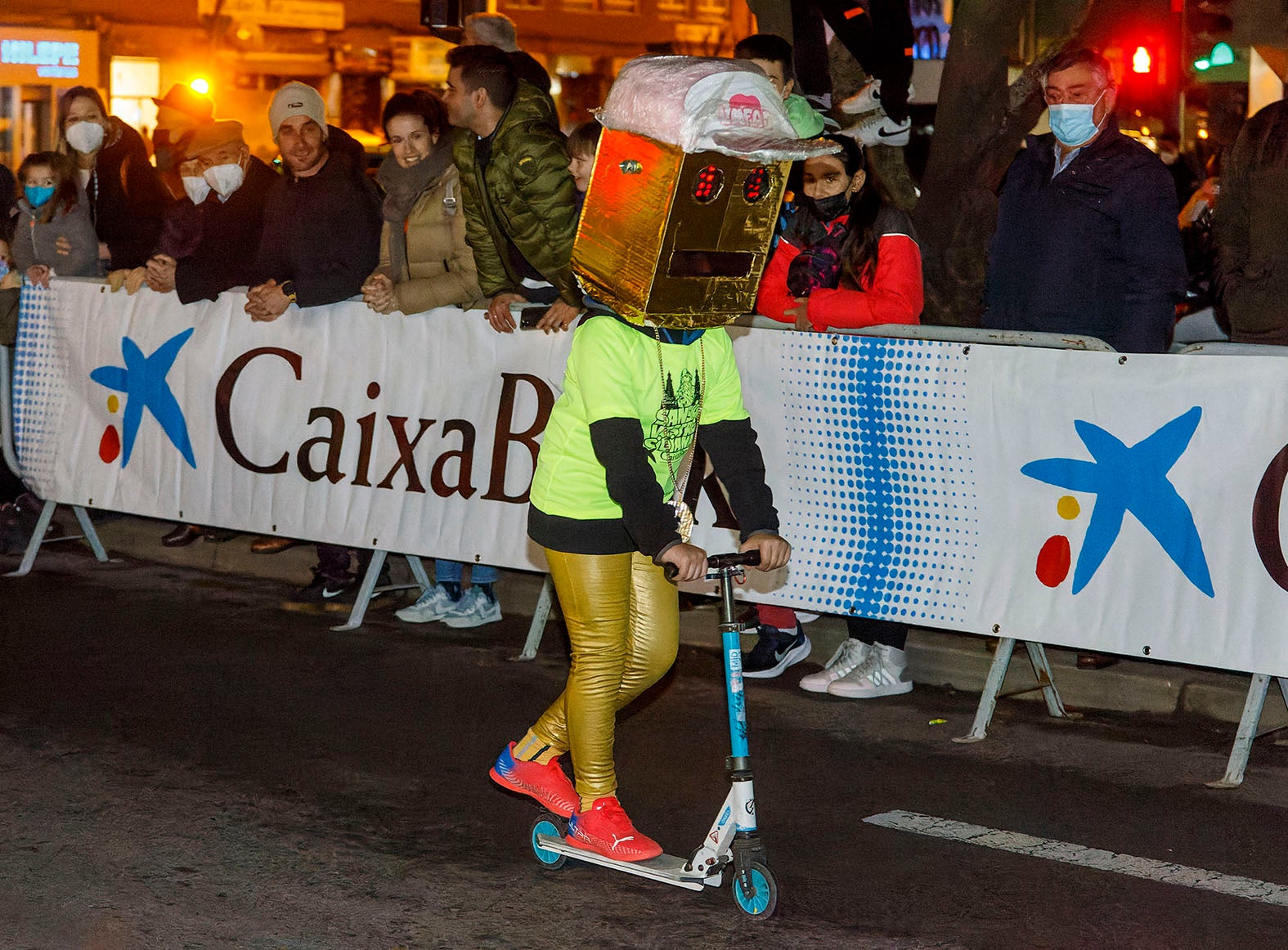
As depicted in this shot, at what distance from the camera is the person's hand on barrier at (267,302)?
8961mm

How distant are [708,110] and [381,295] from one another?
14.0ft

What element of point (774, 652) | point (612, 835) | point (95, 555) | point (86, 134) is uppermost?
point (86, 134)

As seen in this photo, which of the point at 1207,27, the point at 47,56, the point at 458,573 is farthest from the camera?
the point at 47,56

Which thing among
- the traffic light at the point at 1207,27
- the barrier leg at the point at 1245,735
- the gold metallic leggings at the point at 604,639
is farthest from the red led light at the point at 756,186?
the traffic light at the point at 1207,27

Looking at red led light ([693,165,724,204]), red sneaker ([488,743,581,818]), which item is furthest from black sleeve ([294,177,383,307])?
red led light ([693,165,724,204])

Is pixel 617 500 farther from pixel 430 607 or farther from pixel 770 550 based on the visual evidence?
pixel 430 607

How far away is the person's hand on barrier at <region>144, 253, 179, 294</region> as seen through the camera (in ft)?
30.9

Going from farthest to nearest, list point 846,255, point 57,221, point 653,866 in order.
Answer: point 57,221
point 846,255
point 653,866

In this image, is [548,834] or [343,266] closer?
[548,834]

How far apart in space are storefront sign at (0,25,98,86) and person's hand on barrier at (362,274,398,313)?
18453 millimetres

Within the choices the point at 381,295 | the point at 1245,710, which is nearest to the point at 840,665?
the point at 1245,710

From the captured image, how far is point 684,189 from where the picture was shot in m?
4.60

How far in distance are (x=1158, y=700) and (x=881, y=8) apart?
527cm

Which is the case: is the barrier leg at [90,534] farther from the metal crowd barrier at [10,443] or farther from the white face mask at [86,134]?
the white face mask at [86,134]
